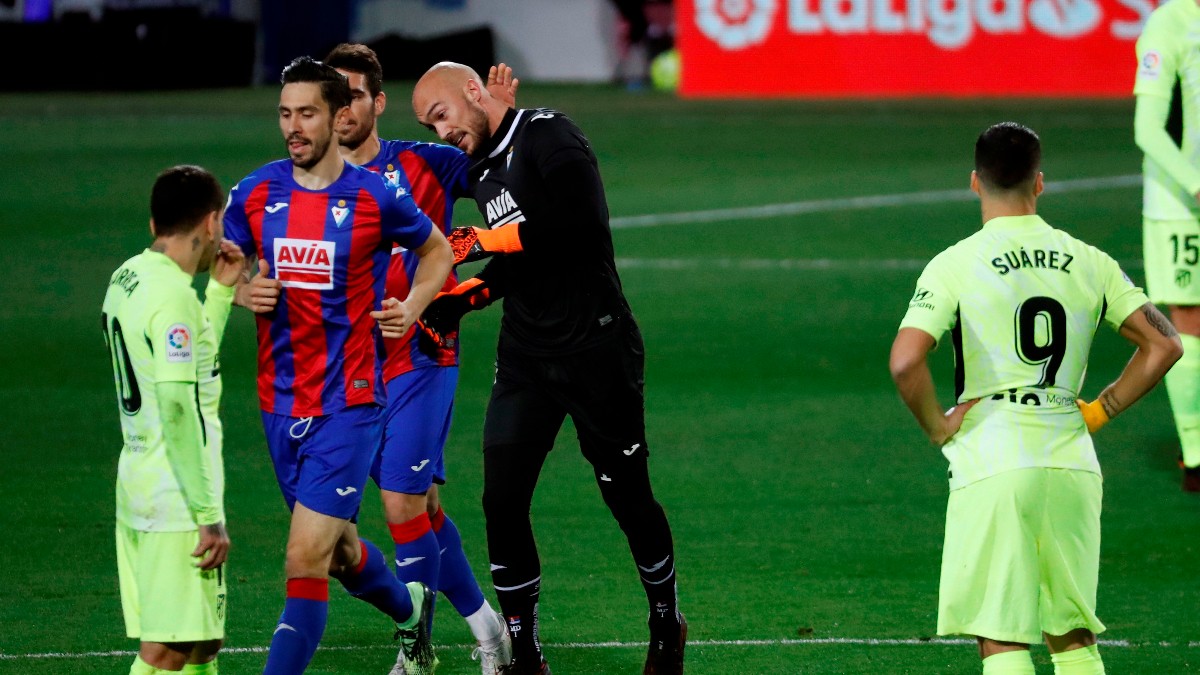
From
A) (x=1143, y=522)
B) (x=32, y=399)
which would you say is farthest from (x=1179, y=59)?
(x=32, y=399)

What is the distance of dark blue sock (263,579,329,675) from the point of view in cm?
509

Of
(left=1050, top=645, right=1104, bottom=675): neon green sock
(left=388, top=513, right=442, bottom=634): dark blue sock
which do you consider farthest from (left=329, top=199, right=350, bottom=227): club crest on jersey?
(left=1050, top=645, right=1104, bottom=675): neon green sock

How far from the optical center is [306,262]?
202 inches

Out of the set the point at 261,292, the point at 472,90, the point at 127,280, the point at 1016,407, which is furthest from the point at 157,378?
the point at 1016,407

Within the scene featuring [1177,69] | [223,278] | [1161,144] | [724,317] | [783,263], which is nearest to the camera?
[223,278]

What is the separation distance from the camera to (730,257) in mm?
14883

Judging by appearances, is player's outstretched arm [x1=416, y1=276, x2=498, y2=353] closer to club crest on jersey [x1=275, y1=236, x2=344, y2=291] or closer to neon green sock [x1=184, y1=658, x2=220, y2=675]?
club crest on jersey [x1=275, y1=236, x2=344, y2=291]

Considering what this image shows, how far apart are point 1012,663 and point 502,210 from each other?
2.24m

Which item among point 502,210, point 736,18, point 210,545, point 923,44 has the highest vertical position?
point 736,18

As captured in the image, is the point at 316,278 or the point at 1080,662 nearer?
the point at 1080,662

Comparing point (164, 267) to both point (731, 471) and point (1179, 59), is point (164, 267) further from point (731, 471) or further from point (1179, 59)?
point (1179, 59)

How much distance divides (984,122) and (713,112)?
4.35m

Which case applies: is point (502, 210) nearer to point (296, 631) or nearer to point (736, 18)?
point (296, 631)

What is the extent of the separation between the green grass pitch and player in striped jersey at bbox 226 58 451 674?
89 cm
